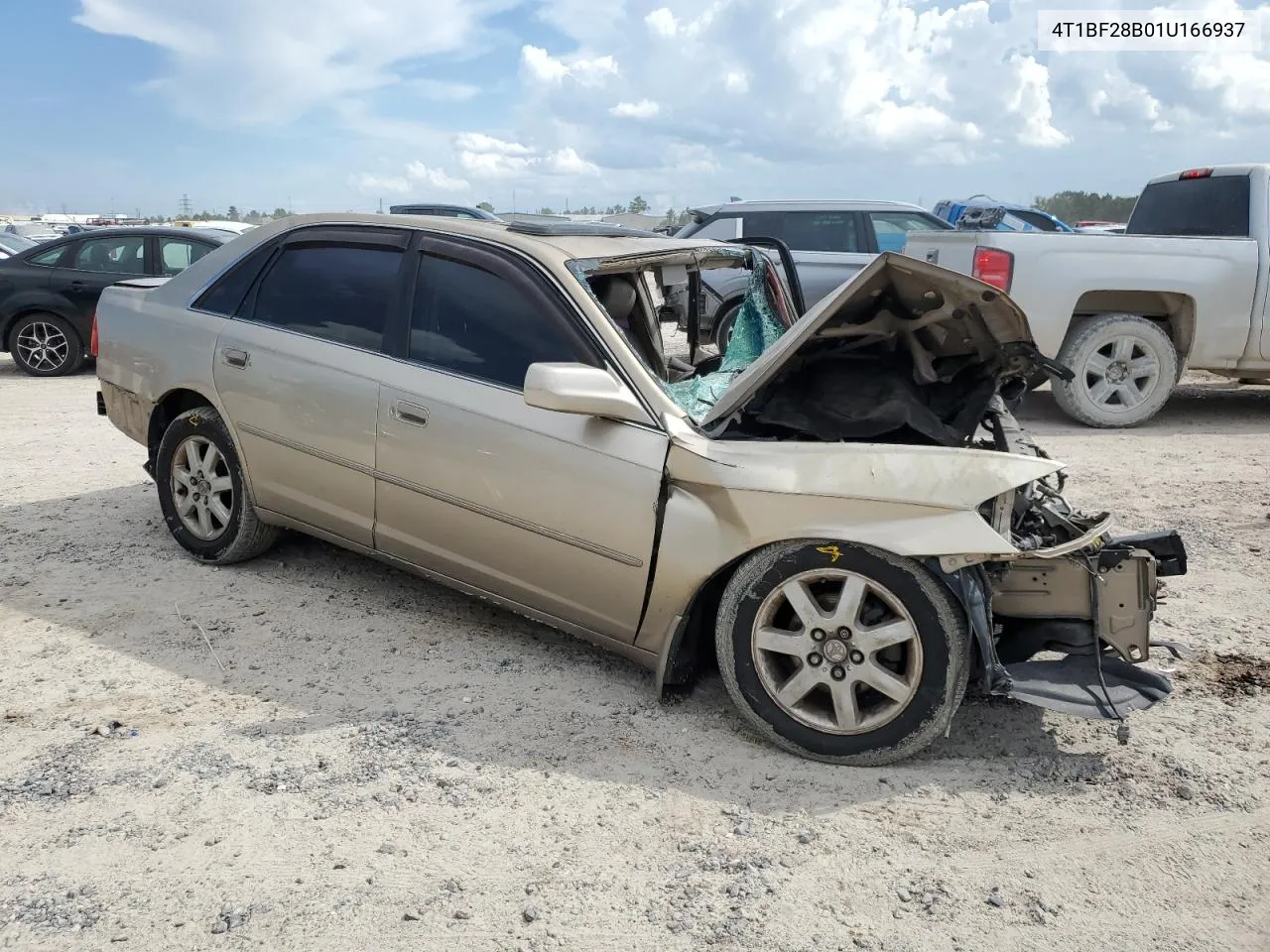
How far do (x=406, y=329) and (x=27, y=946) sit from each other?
2.37 metres

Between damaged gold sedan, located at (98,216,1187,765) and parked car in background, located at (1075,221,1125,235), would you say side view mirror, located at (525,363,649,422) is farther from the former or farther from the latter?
parked car in background, located at (1075,221,1125,235)

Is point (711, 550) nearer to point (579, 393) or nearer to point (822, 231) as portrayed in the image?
point (579, 393)

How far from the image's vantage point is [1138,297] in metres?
8.18

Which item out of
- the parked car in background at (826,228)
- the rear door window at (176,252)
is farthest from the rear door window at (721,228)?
the rear door window at (176,252)

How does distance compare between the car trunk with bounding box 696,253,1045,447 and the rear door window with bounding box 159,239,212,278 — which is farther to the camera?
the rear door window with bounding box 159,239,212,278

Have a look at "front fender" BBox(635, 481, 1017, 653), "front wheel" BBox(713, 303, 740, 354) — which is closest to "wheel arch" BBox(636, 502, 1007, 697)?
"front fender" BBox(635, 481, 1017, 653)

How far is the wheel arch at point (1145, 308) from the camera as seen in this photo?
8125mm

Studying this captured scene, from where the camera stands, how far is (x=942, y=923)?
249cm

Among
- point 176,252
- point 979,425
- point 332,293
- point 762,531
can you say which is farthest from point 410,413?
point 176,252

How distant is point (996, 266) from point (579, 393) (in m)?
5.74

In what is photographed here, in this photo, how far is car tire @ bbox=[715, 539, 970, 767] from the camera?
305 centimetres

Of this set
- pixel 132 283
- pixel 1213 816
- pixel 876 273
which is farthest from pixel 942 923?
pixel 132 283

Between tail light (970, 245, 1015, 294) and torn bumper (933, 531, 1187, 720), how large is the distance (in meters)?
5.06

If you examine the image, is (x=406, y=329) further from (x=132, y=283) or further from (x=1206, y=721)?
(x=1206, y=721)
